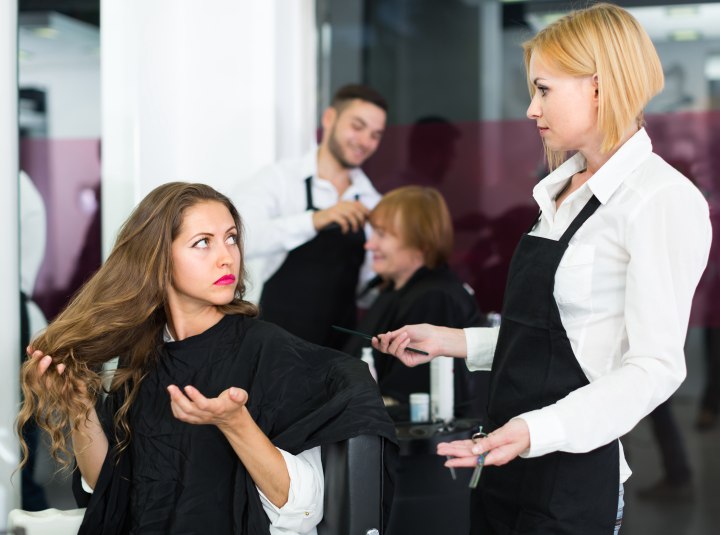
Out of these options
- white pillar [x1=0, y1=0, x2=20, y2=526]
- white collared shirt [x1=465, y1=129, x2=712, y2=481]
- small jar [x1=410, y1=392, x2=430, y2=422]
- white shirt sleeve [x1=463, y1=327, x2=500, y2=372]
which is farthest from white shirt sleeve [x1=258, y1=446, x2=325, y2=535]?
white pillar [x1=0, y1=0, x2=20, y2=526]

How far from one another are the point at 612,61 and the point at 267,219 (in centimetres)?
174

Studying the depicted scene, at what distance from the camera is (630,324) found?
124cm

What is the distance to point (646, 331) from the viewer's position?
4.00 feet

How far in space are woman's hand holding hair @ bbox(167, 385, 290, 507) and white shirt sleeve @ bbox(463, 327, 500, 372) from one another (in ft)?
1.38

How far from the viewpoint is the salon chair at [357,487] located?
146 cm

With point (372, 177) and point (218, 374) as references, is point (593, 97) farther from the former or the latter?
point (372, 177)

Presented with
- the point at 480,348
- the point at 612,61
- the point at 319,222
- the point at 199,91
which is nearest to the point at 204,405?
the point at 480,348

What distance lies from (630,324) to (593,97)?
14.4 inches

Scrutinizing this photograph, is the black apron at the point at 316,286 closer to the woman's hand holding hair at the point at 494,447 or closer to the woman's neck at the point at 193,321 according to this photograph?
the woman's neck at the point at 193,321

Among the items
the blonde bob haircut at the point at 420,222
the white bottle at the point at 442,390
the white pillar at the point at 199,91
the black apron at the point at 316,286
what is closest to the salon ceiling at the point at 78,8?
the white pillar at the point at 199,91

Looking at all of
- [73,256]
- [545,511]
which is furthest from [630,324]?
[73,256]

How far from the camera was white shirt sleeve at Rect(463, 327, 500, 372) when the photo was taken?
1618 mm

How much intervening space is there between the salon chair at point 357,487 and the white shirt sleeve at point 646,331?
395mm

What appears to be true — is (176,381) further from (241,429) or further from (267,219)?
(267,219)
